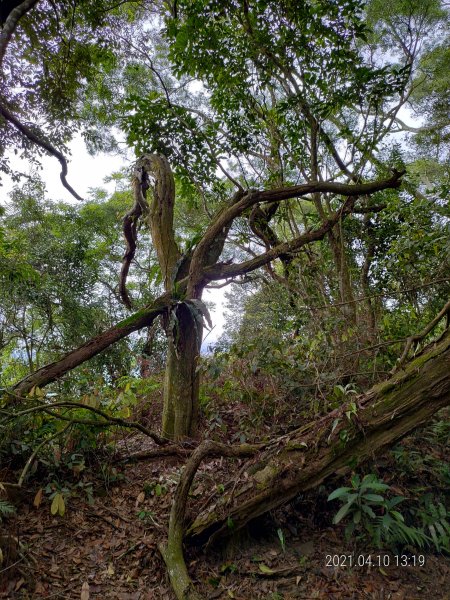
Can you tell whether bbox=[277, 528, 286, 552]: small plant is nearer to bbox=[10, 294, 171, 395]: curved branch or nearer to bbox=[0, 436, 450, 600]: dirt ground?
bbox=[0, 436, 450, 600]: dirt ground

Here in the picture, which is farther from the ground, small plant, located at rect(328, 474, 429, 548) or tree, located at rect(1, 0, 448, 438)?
tree, located at rect(1, 0, 448, 438)

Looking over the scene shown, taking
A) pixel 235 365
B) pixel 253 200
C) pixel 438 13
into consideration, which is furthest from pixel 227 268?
pixel 438 13

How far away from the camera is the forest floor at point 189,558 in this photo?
2.30 metres

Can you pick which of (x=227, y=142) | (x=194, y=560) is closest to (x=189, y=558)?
(x=194, y=560)

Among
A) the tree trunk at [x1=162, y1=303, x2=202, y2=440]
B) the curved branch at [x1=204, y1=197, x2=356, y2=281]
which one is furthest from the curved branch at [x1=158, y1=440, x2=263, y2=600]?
the curved branch at [x1=204, y1=197, x2=356, y2=281]

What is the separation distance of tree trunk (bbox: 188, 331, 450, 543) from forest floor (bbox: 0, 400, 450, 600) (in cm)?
23

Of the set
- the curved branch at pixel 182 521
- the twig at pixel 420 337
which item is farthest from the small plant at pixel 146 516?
the twig at pixel 420 337

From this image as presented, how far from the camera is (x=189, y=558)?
261 centimetres

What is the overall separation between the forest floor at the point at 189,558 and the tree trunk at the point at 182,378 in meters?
0.86

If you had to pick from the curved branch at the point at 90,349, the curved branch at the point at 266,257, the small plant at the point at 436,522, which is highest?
the curved branch at the point at 266,257

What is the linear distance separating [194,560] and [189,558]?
4 cm

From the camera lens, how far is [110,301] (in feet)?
30.3

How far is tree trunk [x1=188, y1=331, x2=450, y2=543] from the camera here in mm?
2576

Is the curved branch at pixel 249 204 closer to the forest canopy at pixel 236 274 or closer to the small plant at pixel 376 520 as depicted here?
the forest canopy at pixel 236 274
